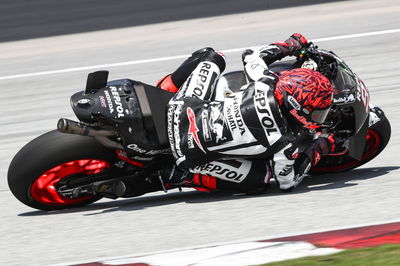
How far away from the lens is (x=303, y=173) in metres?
5.64

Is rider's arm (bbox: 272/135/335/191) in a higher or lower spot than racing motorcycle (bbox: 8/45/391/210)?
lower

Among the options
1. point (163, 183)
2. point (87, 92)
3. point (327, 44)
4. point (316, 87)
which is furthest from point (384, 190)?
point (327, 44)

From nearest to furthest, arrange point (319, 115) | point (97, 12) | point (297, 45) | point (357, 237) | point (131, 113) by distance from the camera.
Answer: point (357, 237) < point (319, 115) < point (131, 113) < point (297, 45) < point (97, 12)

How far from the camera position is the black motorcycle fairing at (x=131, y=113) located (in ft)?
18.1

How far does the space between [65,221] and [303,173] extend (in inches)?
64.3

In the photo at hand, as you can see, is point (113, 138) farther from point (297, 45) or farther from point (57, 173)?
point (297, 45)

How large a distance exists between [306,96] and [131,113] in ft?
3.80

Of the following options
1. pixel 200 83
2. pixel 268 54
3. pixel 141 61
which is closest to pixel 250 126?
pixel 200 83

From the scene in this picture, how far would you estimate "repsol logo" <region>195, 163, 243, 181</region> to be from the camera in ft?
18.6

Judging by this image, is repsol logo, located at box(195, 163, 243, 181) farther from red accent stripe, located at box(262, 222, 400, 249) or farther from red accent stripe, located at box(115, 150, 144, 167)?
red accent stripe, located at box(262, 222, 400, 249)

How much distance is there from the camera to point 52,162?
18.4 ft

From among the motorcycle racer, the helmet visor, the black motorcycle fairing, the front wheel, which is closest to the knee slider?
the motorcycle racer

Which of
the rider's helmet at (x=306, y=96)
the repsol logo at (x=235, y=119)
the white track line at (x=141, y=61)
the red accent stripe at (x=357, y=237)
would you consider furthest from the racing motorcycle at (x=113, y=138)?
the white track line at (x=141, y=61)

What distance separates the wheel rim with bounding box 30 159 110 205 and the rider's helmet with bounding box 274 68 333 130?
130 cm
